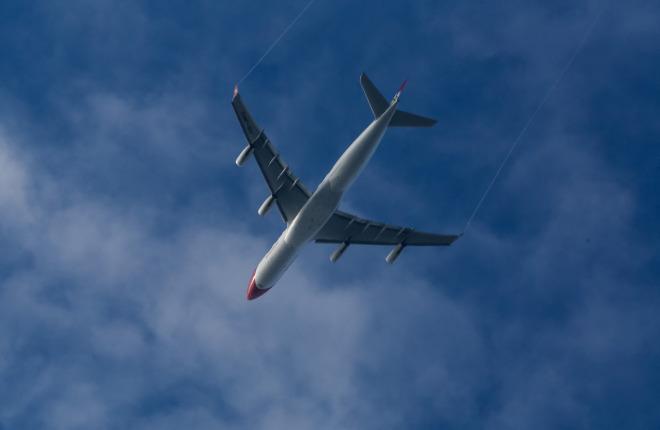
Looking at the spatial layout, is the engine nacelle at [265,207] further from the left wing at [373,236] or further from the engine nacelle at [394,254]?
the engine nacelle at [394,254]

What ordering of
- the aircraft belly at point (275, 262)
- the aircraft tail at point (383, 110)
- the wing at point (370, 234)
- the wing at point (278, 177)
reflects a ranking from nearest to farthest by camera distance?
the aircraft tail at point (383, 110) → the wing at point (278, 177) → the aircraft belly at point (275, 262) → the wing at point (370, 234)

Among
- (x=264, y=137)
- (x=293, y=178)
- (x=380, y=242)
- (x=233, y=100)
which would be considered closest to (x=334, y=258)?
(x=380, y=242)

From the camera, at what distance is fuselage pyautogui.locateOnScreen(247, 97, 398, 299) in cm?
5938

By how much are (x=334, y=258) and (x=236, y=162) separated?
14.7m

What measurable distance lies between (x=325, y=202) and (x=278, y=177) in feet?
23.1

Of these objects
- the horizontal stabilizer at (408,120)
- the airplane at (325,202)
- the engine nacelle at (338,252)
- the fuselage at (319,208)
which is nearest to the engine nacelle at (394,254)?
the airplane at (325,202)

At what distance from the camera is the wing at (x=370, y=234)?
236 ft

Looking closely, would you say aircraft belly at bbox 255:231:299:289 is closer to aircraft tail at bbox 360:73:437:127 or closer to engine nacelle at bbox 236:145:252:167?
engine nacelle at bbox 236:145:252:167

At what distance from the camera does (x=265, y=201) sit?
68.0m

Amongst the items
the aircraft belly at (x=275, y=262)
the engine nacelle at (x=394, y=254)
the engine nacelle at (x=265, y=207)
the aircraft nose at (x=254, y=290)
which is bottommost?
the engine nacelle at (x=394, y=254)

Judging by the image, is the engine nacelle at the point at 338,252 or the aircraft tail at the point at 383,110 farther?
the engine nacelle at the point at 338,252

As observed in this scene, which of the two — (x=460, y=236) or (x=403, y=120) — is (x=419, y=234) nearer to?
(x=460, y=236)

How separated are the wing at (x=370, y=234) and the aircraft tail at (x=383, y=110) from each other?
1352 cm

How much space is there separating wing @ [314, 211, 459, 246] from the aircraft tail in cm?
1352
